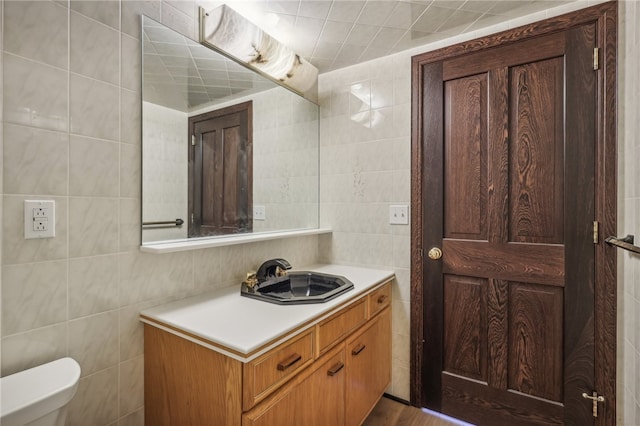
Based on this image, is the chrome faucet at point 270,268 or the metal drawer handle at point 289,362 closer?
the metal drawer handle at point 289,362

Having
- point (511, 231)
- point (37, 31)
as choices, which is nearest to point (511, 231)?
point (511, 231)

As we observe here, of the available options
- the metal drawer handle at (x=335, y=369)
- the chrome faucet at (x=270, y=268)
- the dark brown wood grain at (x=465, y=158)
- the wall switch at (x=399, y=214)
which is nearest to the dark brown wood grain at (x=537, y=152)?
the dark brown wood grain at (x=465, y=158)

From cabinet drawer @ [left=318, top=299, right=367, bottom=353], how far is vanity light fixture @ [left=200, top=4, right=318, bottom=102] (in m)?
1.40

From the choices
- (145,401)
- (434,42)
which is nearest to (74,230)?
(145,401)

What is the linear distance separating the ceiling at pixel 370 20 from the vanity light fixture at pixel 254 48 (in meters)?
0.06

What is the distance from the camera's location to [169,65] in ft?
4.47

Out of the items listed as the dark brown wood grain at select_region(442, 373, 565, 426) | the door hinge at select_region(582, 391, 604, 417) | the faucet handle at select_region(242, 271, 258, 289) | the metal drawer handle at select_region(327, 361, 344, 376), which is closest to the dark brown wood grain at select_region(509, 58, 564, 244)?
the door hinge at select_region(582, 391, 604, 417)

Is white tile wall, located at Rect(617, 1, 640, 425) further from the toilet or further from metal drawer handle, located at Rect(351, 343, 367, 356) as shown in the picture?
the toilet

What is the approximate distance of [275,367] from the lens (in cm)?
107

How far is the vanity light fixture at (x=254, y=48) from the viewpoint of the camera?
1465mm

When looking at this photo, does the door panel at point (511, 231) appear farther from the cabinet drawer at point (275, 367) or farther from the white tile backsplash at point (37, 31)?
the white tile backsplash at point (37, 31)

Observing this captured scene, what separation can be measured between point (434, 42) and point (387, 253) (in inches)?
51.7

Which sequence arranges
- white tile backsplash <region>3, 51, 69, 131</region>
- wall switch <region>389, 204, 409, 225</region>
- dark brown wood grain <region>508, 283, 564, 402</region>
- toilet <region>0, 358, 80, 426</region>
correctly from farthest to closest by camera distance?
1. wall switch <region>389, 204, 409, 225</region>
2. dark brown wood grain <region>508, 283, 564, 402</region>
3. white tile backsplash <region>3, 51, 69, 131</region>
4. toilet <region>0, 358, 80, 426</region>

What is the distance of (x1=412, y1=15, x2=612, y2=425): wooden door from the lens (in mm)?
1501
